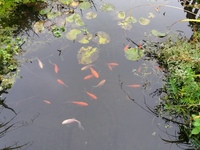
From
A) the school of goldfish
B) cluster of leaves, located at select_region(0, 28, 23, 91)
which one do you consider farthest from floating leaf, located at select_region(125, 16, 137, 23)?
cluster of leaves, located at select_region(0, 28, 23, 91)

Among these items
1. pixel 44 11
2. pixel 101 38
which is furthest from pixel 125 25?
pixel 44 11

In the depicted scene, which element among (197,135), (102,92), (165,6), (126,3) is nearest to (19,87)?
(102,92)

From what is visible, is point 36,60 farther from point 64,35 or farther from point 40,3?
point 40,3

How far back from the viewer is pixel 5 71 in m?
3.09

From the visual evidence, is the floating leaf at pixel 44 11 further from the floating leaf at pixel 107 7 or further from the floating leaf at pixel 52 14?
the floating leaf at pixel 107 7

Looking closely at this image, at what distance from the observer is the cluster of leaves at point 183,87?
261cm

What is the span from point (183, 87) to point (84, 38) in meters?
1.36

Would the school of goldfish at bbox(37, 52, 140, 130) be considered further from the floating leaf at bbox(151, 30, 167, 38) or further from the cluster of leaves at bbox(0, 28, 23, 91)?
the floating leaf at bbox(151, 30, 167, 38)

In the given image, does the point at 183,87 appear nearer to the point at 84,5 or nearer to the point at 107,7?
the point at 107,7

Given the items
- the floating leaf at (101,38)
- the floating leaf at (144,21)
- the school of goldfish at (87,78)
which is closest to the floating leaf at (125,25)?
the floating leaf at (144,21)

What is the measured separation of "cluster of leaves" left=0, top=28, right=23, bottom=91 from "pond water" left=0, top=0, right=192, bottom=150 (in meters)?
0.09

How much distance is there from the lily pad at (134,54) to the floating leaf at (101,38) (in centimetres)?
31

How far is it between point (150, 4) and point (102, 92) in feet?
5.88

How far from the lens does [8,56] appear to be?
318 cm
